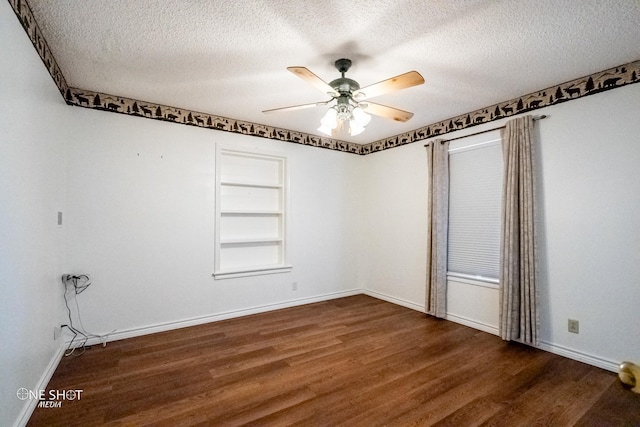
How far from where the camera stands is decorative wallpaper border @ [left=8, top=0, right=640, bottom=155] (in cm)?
217

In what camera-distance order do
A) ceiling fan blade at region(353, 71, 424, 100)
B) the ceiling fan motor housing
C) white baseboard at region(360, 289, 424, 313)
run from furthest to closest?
white baseboard at region(360, 289, 424, 313)
the ceiling fan motor housing
ceiling fan blade at region(353, 71, 424, 100)

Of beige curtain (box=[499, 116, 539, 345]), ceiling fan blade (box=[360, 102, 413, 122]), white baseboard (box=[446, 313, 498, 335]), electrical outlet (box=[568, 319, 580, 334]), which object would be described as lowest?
white baseboard (box=[446, 313, 498, 335])

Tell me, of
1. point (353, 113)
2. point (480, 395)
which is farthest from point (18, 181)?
point (480, 395)

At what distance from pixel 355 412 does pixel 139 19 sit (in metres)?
2.92

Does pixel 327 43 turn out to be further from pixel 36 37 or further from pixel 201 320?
pixel 201 320

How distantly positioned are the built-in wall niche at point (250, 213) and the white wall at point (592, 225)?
2.90 m

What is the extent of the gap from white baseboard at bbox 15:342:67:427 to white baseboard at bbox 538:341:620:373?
13.4ft

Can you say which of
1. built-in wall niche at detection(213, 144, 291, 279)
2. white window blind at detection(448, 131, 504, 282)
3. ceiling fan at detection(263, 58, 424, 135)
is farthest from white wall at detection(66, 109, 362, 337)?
white window blind at detection(448, 131, 504, 282)

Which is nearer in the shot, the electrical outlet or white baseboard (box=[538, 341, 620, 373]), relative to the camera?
white baseboard (box=[538, 341, 620, 373])

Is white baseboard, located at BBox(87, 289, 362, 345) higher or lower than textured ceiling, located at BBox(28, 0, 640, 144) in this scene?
lower

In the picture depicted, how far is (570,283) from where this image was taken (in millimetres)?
2621

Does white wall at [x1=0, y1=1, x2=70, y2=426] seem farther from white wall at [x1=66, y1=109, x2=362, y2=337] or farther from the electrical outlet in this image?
the electrical outlet

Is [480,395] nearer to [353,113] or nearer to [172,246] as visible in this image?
[353,113]

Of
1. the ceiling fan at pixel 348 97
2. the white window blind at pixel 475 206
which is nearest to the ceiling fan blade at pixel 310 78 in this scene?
the ceiling fan at pixel 348 97
